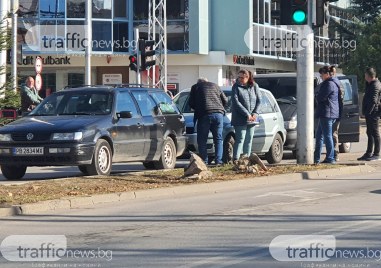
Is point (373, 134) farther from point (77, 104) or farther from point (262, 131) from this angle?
point (77, 104)

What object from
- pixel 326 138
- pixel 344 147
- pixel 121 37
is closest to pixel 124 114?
pixel 326 138

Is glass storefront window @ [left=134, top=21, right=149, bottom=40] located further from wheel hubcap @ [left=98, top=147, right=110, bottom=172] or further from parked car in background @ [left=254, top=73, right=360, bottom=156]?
wheel hubcap @ [left=98, top=147, right=110, bottom=172]

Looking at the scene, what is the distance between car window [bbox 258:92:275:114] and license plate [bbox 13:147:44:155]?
20.4ft

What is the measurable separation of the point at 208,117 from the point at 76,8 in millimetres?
34109

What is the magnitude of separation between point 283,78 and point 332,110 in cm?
497

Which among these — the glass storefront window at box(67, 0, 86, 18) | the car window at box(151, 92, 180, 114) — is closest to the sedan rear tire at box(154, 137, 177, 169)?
the car window at box(151, 92, 180, 114)

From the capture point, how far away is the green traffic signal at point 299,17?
A: 58.2 ft

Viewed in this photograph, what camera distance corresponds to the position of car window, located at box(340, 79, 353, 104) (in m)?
23.7

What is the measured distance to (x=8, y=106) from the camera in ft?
45.5

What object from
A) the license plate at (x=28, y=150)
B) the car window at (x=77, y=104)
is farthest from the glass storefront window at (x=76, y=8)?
the license plate at (x=28, y=150)

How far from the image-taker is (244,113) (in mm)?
17938

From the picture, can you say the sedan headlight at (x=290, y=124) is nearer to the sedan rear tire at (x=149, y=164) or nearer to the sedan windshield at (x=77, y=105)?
the sedan rear tire at (x=149, y=164)

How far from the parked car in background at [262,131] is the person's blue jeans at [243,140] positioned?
1.64 m

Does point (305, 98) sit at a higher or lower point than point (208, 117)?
higher
